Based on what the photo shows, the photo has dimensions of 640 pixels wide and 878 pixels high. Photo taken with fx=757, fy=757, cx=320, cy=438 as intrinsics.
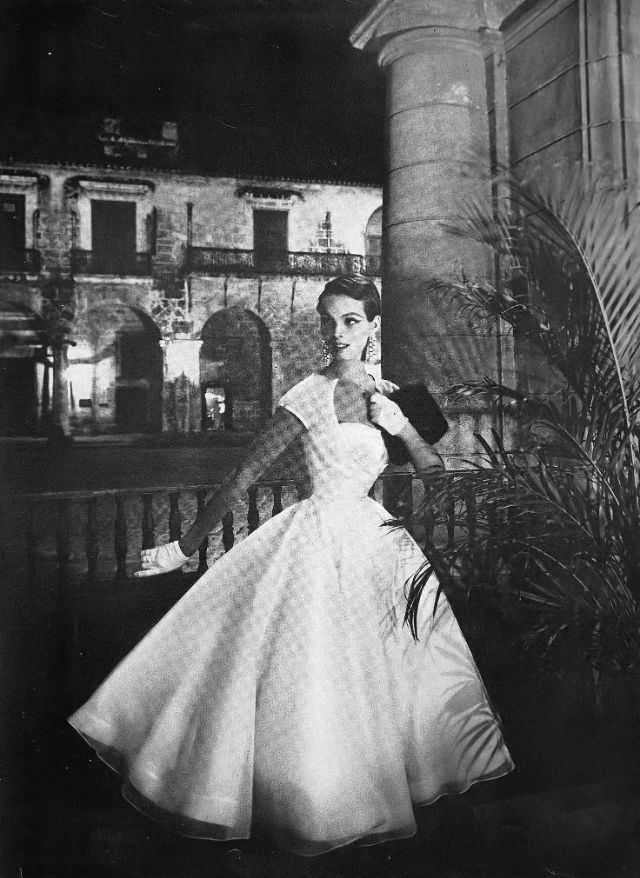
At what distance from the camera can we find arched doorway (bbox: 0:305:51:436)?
9.00 feet

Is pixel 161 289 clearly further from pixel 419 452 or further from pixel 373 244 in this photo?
pixel 419 452

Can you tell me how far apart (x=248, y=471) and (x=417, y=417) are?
2.37 ft

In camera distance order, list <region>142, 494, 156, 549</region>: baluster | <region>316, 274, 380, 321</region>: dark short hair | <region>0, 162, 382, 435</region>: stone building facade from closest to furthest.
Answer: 1. <region>0, 162, 382, 435</region>: stone building facade
2. <region>142, 494, 156, 549</region>: baluster
3. <region>316, 274, 380, 321</region>: dark short hair

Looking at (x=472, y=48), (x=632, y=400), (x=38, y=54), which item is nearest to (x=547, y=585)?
(x=632, y=400)

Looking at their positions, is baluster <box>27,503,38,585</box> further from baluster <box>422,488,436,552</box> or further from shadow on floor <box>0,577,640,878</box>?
baluster <box>422,488,436,552</box>

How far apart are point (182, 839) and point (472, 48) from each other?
10.8 feet

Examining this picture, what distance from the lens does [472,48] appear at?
10.4 feet

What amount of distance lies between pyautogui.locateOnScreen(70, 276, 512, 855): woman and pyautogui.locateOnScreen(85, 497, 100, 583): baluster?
0.59ft

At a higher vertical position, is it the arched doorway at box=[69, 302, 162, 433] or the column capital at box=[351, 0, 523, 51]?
the column capital at box=[351, 0, 523, 51]

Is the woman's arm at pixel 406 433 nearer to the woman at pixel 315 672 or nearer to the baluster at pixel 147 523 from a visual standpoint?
the woman at pixel 315 672

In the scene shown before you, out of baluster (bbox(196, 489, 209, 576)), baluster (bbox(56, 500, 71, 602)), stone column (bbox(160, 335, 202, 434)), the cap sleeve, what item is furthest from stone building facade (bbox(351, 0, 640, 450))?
baluster (bbox(56, 500, 71, 602))

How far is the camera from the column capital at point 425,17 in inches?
119

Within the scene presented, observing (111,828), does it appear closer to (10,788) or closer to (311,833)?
(10,788)

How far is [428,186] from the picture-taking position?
3.08 metres
